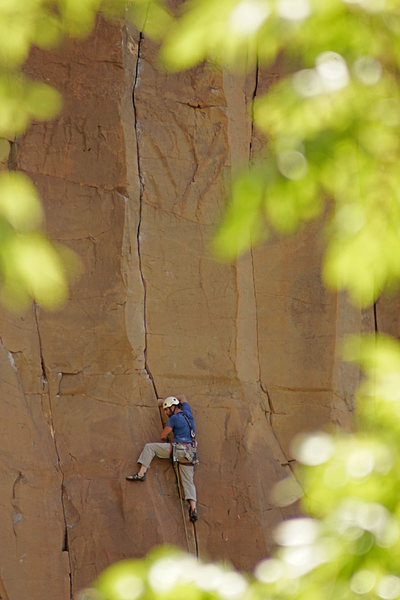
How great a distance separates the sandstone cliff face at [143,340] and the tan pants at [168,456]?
0.17 metres

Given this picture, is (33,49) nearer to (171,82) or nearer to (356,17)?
(171,82)

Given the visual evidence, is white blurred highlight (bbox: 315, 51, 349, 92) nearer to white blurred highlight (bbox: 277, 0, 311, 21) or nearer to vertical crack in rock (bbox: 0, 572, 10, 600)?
white blurred highlight (bbox: 277, 0, 311, 21)

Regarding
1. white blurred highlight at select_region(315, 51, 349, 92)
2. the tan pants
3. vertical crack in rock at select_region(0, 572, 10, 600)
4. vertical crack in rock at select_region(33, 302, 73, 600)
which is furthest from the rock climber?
white blurred highlight at select_region(315, 51, 349, 92)

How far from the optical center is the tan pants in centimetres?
914

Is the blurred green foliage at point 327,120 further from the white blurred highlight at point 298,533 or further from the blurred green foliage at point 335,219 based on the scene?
the white blurred highlight at point 298,533

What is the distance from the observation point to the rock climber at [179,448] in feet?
30.0

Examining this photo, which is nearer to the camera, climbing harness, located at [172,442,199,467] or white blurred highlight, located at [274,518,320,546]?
white blurred highlight, located at [274,518,320,546]

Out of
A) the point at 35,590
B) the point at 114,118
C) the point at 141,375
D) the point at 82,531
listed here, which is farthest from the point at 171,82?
the point at 35,590

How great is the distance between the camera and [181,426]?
9.20 m

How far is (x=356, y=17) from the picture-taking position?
1.47 m

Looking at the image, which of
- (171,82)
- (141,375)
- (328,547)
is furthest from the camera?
(171,82)

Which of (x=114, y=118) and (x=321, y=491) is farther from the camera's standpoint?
(x=114, y=118)

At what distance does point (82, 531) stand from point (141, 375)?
1.83m

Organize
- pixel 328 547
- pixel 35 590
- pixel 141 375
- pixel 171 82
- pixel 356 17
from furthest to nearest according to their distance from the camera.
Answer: pixel 171 82 < pixel 141 375 < pixel 35 590 < pixel 356 17 < pixel 328 547
